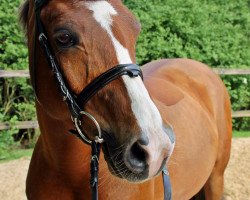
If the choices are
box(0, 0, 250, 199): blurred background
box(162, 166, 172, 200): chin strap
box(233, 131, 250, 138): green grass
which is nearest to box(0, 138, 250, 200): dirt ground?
box(0, 0, 250, 199): blurred background

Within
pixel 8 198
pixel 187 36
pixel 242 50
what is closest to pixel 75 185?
pixel 8 198

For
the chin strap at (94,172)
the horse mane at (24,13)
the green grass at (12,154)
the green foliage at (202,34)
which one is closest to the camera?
the chin strap at (94,172)

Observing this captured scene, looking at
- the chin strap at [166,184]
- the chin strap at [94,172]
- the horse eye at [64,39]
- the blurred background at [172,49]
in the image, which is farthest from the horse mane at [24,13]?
the blurred background at [172,49]

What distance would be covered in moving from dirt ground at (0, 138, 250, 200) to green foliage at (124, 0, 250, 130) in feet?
7.27

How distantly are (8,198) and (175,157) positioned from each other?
298 cm

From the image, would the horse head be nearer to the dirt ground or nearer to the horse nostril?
the horse nostril

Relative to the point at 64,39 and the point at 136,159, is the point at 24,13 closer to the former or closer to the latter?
the point at 64,39

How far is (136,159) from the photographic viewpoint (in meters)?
1.72

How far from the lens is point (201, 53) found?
8.66m

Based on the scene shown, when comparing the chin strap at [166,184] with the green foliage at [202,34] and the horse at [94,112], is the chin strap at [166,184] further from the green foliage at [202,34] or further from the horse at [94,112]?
the green foliage at [202,34]

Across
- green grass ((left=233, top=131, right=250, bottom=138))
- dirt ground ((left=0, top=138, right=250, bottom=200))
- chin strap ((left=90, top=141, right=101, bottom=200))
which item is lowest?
green grass ((left=233, top=131, right=250, bottom=138))

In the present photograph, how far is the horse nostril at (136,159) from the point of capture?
5.59 feet

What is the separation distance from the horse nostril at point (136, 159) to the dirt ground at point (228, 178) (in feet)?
11.8

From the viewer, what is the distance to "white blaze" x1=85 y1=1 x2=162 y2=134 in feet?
5.55
